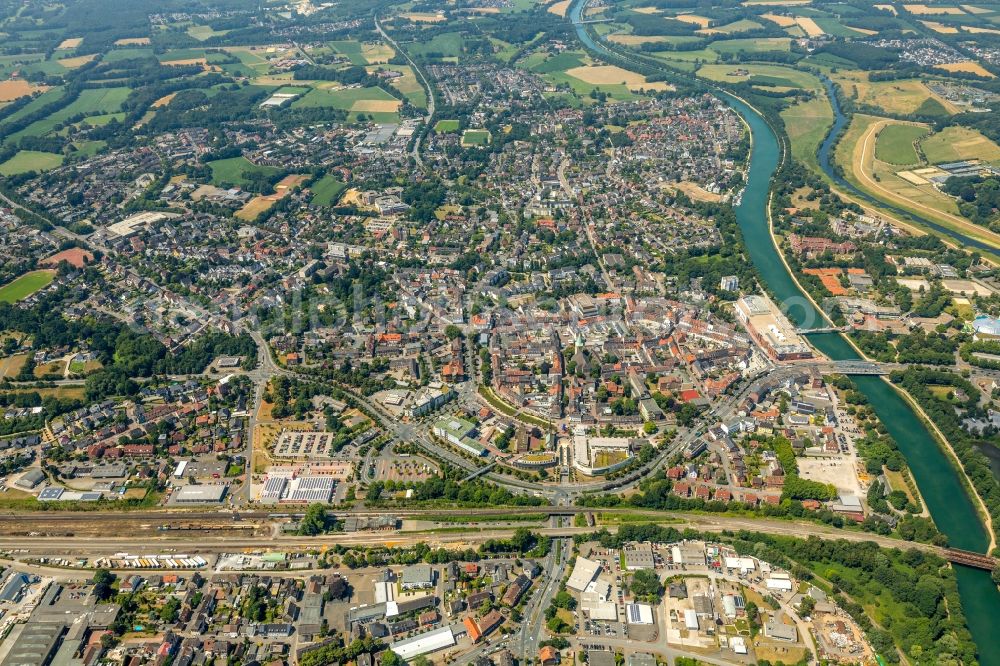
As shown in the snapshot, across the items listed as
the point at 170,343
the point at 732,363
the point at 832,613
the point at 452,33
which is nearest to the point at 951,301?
the point at 732,363

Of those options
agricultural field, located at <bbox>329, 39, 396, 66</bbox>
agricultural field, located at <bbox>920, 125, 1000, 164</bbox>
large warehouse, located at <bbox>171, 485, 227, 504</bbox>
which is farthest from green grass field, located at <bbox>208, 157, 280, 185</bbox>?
agricultural field, located at <bbox>920, 125, 1000, 164</bbox>

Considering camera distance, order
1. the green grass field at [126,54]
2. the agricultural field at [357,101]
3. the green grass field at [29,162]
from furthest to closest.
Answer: the green grass field at [126,54] → the agricultural field at [357,101] → the green grass field at [29,162]

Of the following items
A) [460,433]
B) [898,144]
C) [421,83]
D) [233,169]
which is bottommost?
[233,169]

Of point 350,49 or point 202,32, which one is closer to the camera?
point 350,49

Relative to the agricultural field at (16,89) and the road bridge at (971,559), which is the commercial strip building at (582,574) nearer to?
the road bridge at (971,559)

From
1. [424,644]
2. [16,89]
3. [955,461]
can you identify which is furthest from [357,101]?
[424,644]

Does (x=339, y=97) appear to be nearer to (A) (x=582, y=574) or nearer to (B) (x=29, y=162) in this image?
(B) (x=29, y=162)

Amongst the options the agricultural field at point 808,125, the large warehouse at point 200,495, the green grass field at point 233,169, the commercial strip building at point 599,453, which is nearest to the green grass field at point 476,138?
the green grass field at point 233,169
